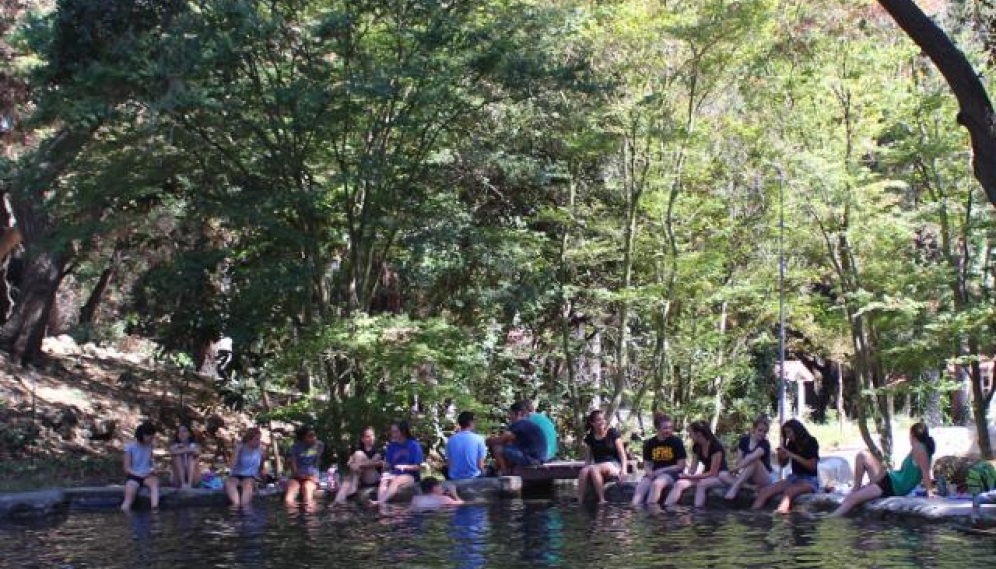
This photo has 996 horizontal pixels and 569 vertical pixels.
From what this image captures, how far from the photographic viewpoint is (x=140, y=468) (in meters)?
16.5

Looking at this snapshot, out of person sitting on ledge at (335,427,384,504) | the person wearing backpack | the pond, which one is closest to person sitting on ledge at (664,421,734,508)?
the pond

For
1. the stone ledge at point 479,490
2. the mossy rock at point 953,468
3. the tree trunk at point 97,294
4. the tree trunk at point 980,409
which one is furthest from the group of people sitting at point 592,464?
the tree trunk at point 97,294

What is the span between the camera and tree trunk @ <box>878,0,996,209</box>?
9898 millimetres

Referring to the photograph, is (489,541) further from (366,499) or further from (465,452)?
(366,499)

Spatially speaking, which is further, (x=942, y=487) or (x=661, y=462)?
(x=661, y=462)

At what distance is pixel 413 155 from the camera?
20375 mm

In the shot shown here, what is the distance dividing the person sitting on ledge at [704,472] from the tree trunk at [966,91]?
19.9ft

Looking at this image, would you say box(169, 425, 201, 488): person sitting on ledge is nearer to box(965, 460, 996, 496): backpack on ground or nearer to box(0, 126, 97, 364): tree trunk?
box(0, 126, 97, 364): tree trunk

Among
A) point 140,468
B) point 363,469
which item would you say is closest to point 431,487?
point 363,469

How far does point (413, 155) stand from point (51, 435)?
31.8ft

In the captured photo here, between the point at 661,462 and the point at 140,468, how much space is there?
23.8 feet

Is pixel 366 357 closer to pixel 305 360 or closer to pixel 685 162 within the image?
pixel 305 360

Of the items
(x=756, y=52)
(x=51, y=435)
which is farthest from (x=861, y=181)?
(x=51, y=435)

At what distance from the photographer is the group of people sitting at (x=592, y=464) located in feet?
45.1
